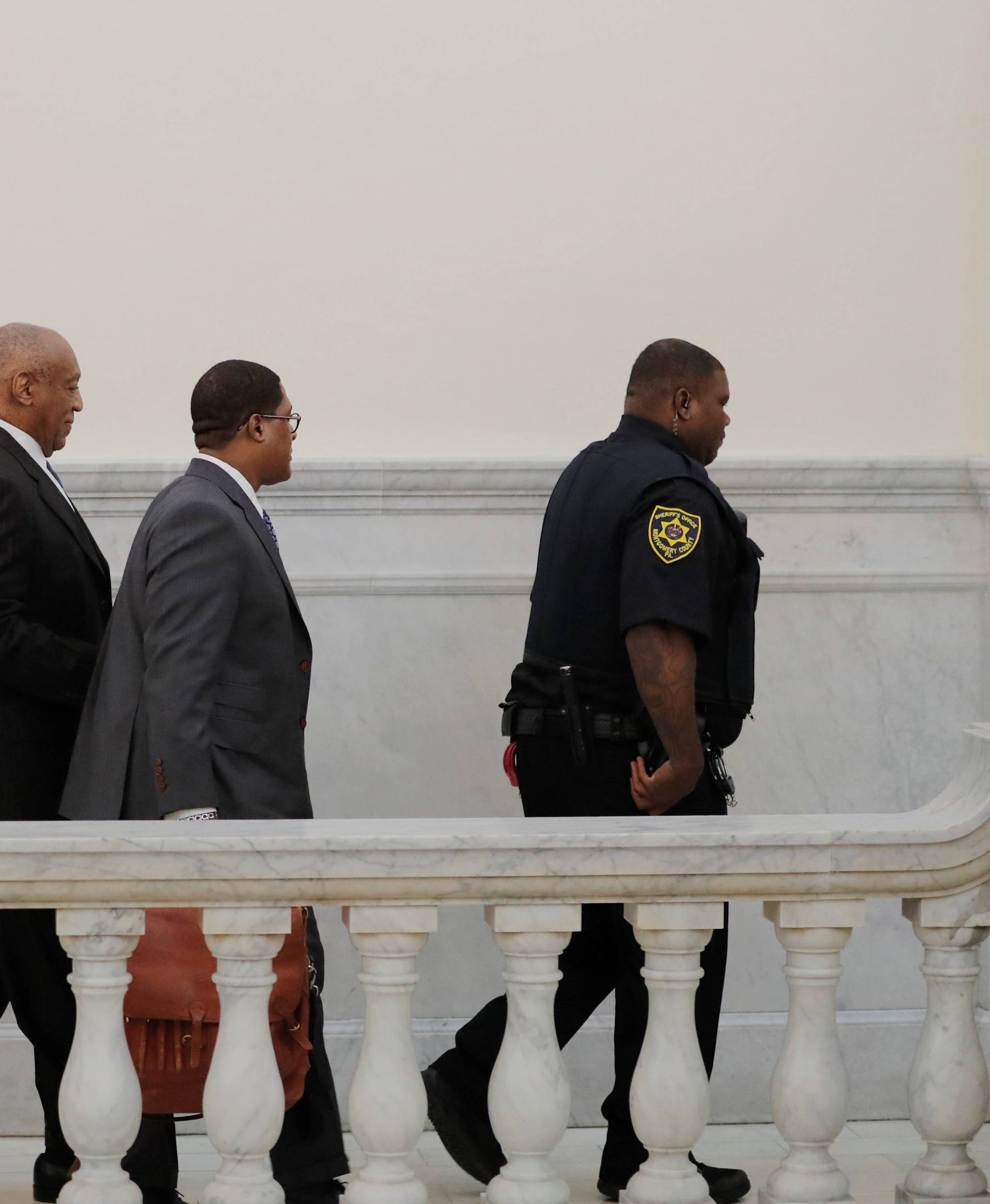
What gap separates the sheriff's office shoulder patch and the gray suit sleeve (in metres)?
0.73

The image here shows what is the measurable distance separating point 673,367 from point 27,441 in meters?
1.24

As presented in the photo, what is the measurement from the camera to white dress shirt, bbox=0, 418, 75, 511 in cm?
309

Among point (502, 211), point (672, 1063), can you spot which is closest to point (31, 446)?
point (502, 211)

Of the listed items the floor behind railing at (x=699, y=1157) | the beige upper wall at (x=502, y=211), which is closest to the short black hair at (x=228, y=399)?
the beige upper wall at (x=502, y=211)

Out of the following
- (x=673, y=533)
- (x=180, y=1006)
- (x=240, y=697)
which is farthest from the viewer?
(x=673, y=533)

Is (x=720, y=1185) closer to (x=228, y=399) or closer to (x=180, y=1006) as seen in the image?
(x=180, y=1006)

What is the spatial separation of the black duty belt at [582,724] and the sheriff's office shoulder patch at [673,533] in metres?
0.33

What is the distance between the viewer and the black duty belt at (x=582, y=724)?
2996mm

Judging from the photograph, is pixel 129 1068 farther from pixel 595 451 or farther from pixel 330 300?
pixel 330 300

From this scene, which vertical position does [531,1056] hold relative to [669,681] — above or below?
below

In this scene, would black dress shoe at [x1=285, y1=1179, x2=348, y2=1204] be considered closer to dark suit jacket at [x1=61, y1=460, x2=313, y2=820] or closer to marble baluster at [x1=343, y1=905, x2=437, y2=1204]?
dark suit jacket at [x1=61, y1=460, x2=313, y2=820]

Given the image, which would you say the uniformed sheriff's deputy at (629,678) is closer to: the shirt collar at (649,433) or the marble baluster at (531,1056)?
the shirt collar at (649,433)

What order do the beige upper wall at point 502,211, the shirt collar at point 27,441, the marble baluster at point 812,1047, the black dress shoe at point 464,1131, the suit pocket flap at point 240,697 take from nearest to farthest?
1. the marble baluster at point 812,1047
2. the suit pocket flap at point 240,697
3. the black dress shoe at point 464,1131
4. the shirt collar at point 27,441
5. the beige upper wall at point 502,211

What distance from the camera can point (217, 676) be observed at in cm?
275
